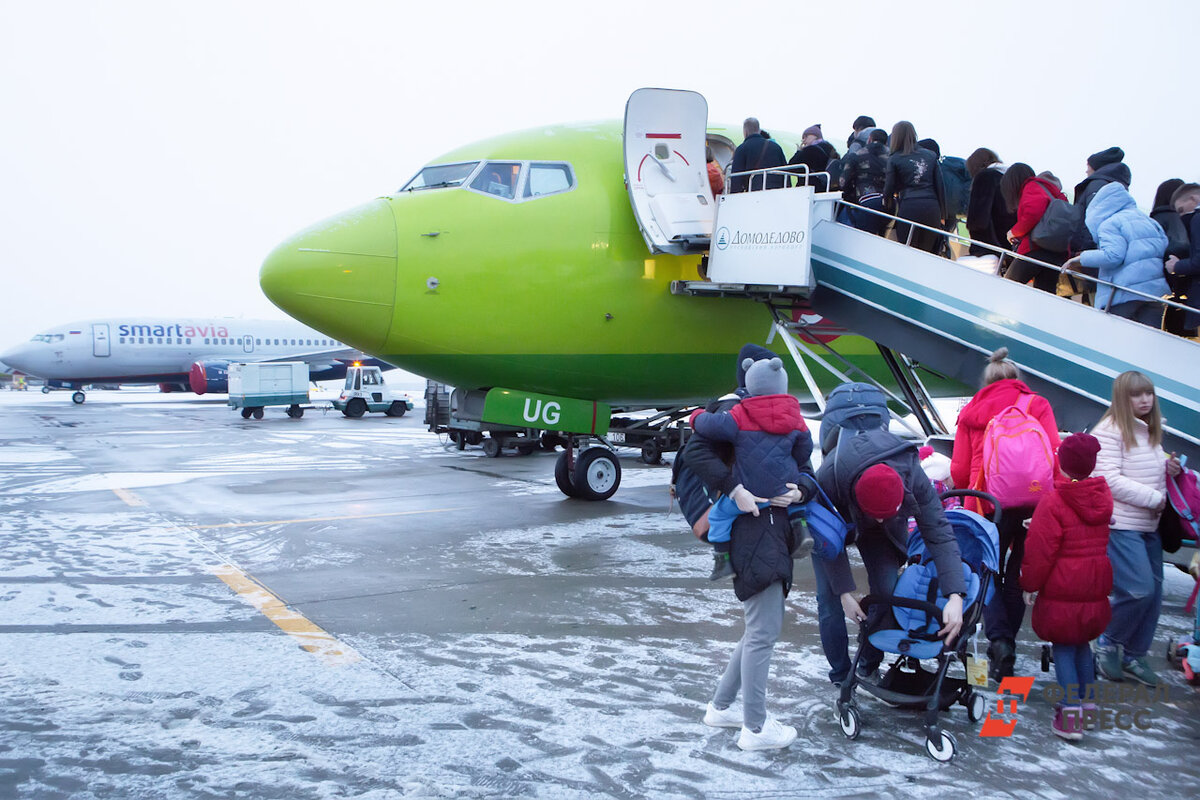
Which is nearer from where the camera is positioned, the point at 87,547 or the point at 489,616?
the point at 489,616

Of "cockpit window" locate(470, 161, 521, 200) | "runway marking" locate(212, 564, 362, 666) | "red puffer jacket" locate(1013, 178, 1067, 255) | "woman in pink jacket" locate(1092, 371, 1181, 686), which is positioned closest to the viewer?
"woman in pink jacket" locate(1092, 371, 1181, 686)

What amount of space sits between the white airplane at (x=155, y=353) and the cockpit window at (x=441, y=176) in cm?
2654

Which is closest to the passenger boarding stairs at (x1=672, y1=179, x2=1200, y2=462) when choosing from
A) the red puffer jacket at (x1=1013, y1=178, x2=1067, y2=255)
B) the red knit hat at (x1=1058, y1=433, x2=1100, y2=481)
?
→ the red puffer jacket at (x1=1013, y1=178, x2=1067, y2=255)

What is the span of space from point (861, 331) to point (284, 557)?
19.1ft

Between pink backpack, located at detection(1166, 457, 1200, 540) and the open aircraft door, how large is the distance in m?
5.42

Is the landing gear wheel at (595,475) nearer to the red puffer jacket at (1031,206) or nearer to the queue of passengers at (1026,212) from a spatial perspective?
the queue of passengers at (1026,212)

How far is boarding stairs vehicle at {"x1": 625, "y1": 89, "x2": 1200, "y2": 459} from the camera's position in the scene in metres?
6.59

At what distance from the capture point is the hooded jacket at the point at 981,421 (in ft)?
17.5

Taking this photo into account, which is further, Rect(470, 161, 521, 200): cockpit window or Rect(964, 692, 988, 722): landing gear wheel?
Rect(470, 161, 521, 200): cockpit window

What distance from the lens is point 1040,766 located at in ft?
13.2

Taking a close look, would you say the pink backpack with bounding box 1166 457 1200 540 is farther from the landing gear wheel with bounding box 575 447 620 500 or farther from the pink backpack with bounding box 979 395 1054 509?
the landing gear wheel with bounding box 575 447 620 500

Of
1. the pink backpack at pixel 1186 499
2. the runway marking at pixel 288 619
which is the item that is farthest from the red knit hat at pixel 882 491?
the runway marking at pixel 288 619

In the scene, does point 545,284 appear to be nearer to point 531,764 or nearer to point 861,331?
point 861,331

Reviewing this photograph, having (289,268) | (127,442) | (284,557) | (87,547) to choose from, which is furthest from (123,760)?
(127,442)
